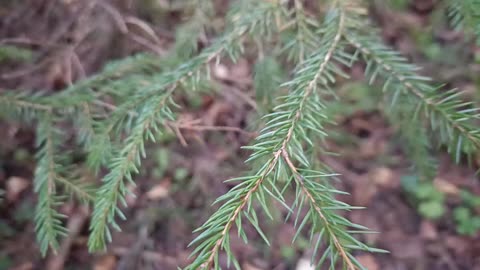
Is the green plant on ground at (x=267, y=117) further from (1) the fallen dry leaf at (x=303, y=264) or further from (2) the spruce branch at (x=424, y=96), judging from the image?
(1) the fallen dry leaf at (x=303, y=264)

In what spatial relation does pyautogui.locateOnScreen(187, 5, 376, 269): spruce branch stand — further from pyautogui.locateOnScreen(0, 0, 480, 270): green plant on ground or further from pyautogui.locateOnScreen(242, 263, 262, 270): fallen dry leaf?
pyautogui.locateOnScreen(242, 263, 262, 270): fallen dry leaf

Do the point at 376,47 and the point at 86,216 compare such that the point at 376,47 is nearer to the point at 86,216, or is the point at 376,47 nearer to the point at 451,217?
the point at 451,217

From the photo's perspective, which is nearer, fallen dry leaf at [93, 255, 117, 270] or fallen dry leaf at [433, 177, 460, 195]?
fallen dry leaf at [93, 255, 117, 270]

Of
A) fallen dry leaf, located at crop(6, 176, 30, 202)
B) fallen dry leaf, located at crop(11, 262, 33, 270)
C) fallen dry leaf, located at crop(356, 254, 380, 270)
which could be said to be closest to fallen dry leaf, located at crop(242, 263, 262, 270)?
fallen dry leaf, located at crop(356, 254, 380, 270)

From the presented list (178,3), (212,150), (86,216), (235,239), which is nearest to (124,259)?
(86,216)

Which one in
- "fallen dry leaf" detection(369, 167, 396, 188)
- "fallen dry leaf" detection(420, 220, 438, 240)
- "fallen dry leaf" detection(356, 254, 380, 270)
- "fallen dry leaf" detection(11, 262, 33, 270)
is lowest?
"fallen dry leaf" detection(356, 254, 380, 270)

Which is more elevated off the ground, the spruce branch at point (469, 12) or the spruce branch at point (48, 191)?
the spruce branch at point (469, 12)

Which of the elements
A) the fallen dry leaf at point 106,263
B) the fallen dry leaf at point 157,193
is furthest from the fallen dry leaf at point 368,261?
the fallen dry leaf at point 106,263

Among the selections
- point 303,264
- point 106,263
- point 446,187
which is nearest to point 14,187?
point 106,263

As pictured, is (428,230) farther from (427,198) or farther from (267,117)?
(267,117)
